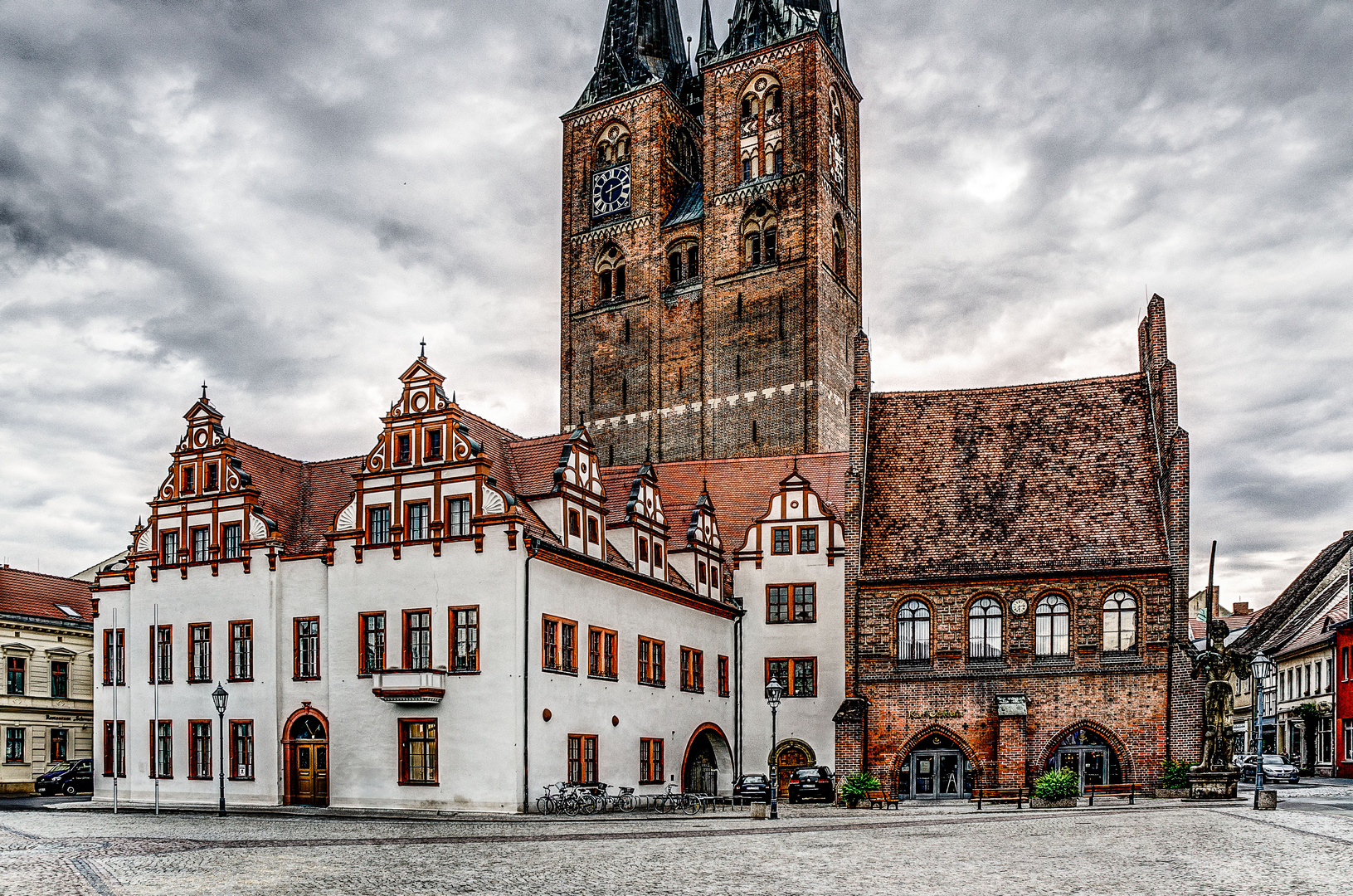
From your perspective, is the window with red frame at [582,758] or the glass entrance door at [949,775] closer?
the window with red frame at [582,758]

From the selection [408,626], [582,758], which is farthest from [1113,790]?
[408,626]

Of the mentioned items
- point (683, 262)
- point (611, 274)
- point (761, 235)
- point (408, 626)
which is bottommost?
point (408, 626)

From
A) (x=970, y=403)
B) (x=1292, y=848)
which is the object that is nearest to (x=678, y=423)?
(x=970, y=403)

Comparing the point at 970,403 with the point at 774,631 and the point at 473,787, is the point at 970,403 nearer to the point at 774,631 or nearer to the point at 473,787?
the point at 774,631

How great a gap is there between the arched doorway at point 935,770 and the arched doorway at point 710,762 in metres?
6.20

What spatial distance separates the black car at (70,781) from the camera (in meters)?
48.0

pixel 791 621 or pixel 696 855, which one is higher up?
pixel 791 621

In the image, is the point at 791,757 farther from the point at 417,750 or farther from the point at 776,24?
the point at 776,24

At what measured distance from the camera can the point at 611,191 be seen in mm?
77188

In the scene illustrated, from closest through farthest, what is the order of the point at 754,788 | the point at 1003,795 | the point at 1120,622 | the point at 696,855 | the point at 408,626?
the point at 696,855 < the point at 408,626 < the point at 1003,795 < the point at 754,788 < the point at 1120,622

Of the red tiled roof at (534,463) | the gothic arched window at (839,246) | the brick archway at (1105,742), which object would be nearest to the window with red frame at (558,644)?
the red tiled roof at (534,463)

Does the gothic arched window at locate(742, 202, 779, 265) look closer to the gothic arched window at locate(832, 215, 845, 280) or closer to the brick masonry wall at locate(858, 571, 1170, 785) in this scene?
A: the gothic arched window at locate(832, 215, 845, 280)

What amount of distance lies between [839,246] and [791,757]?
3450 cm

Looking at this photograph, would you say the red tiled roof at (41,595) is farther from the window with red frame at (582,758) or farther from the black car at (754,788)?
the black car at (754,788)
